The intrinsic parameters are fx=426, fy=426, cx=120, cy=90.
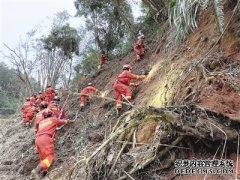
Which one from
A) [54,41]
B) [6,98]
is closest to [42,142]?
[54,41]

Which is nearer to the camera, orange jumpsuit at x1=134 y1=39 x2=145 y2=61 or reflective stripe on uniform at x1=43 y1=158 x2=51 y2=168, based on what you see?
reflective stripe on uniform at x1=43 y1=158 x2=51 y2=168

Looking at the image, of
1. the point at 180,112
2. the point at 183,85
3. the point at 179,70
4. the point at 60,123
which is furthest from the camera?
the point at 60,123

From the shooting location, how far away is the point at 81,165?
7.19 metres

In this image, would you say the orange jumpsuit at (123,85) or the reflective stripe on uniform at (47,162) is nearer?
the reflective stripe on uniform at (47,162)

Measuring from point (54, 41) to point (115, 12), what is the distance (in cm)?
553

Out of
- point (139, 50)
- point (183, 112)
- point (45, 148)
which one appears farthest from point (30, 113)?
point (183, 112)

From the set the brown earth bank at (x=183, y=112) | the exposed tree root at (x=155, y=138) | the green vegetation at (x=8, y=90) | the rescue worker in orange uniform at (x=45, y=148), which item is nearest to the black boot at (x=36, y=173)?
the rescue worker in orange uniform at (x=45, y=148)

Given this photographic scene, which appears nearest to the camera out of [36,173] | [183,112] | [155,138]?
[183,112]

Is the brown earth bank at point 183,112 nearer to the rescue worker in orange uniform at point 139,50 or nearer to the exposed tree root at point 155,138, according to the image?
the exposed tree root at point 155,138

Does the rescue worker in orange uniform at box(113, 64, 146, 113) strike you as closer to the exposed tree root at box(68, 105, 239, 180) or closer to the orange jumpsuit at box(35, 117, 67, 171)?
the orange jumpsuit at box(35, 117, 67, 171)

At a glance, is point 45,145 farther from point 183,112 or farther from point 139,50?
point 139,50

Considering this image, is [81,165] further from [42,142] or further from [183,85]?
[42,142]

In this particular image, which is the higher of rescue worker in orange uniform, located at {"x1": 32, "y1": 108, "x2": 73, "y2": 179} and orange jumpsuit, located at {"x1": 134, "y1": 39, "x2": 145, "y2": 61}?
orange jumpsuit, located at {"x1": 134, "y1": 39, "x2": 145, "y2": 61}

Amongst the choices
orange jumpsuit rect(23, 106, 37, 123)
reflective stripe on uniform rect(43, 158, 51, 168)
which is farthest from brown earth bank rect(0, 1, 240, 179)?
orange jumpsuit rect(23, 106, 37, 123)
